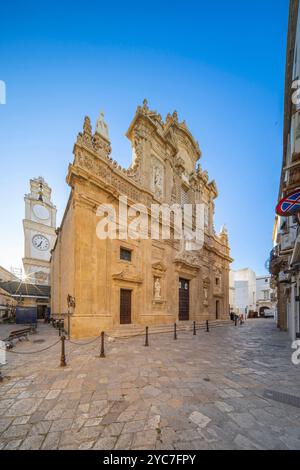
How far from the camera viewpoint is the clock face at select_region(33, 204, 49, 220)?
116 ft

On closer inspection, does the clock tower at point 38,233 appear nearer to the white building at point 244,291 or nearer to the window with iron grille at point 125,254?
the window with iron grille at point 125,254


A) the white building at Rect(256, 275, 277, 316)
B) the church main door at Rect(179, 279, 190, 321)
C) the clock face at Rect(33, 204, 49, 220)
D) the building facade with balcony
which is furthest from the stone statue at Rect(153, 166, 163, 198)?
the white building at Rect(256, 275, 277, 316)

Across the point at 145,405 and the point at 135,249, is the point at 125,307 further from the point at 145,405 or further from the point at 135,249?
the point at 145,405

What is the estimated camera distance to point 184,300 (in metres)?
17.8

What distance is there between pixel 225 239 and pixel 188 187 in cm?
1108

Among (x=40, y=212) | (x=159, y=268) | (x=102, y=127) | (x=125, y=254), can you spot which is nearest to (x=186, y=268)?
(x=159, y=268)

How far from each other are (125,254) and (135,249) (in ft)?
2.63

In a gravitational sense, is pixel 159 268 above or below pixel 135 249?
below

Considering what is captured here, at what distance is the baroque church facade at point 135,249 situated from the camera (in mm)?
10312

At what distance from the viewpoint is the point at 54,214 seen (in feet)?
126

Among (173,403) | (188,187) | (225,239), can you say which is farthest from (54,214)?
(173,403)

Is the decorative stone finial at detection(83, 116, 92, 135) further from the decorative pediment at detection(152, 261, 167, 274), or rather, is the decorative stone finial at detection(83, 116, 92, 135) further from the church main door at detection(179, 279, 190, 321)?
the church main door at detection(179, 279, 190, 321)

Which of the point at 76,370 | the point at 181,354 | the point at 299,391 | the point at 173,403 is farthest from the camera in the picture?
the point at 181,354
